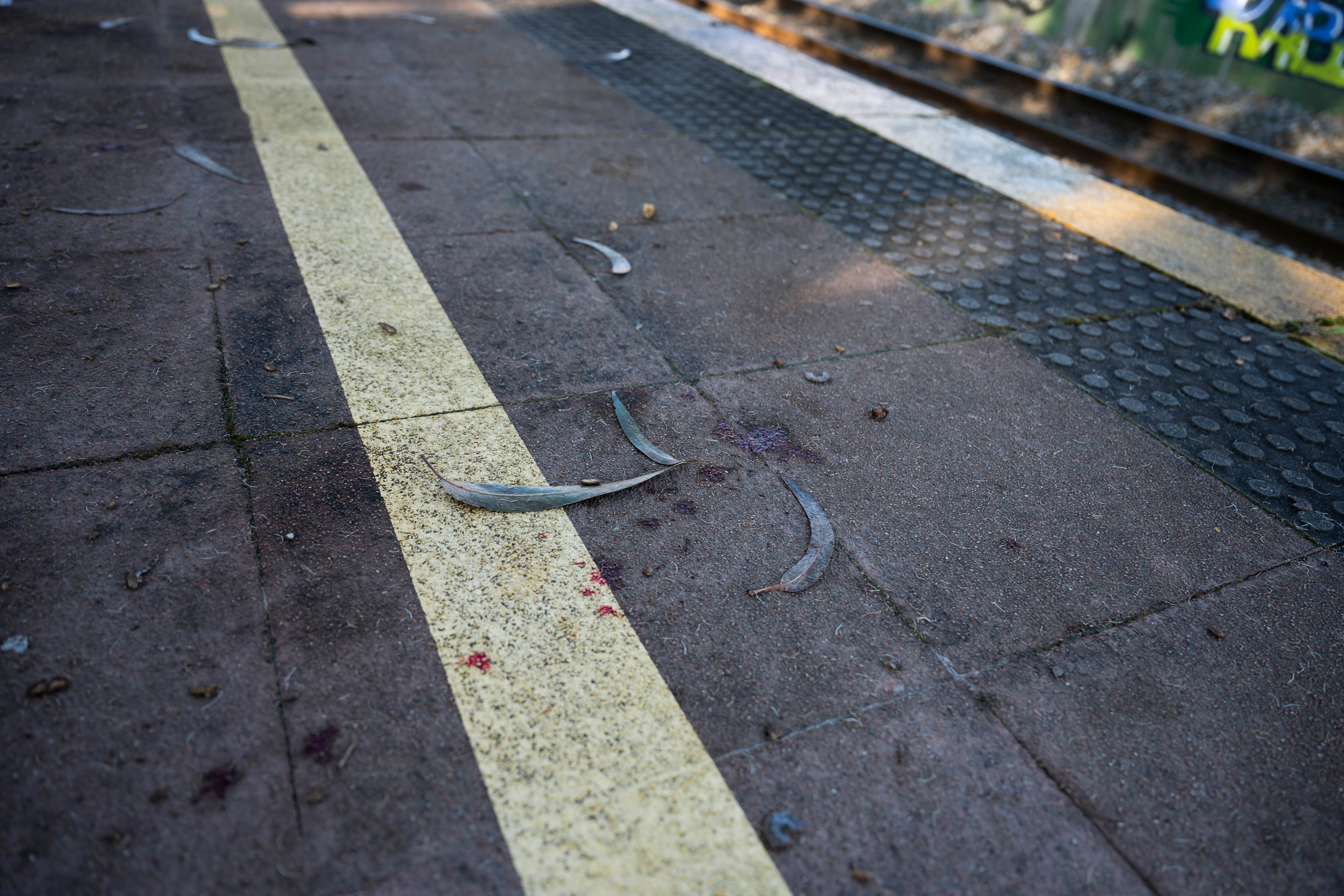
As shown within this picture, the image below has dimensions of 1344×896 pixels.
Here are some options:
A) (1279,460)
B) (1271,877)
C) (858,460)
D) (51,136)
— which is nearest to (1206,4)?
(1279,460)

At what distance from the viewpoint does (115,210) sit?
3.40m

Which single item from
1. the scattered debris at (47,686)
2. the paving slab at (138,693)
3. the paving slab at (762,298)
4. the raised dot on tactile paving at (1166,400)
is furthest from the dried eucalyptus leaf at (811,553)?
the raised dot on tactile paving at (1166,400)

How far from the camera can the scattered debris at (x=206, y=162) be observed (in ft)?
12.5

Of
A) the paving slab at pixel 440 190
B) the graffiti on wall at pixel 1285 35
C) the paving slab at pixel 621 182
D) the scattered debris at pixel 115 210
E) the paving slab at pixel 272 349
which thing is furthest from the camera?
the graffiti on wall at pixel 1285 35

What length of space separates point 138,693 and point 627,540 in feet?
3.82

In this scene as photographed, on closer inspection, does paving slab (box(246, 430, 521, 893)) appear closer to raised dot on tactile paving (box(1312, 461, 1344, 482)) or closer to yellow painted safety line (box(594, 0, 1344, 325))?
raised dot on tactile paving (box(1312, 461, 1344, 482))

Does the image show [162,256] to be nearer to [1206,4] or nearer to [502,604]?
[502,604]

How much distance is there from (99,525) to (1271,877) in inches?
109

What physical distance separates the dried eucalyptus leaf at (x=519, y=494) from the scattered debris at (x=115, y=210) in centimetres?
216

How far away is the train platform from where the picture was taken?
1.59 meters

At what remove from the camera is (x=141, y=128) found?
4219 millimetres

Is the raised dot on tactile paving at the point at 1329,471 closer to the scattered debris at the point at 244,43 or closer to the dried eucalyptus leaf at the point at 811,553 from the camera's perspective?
the dried eucalyptus leaf at the point at 811,553

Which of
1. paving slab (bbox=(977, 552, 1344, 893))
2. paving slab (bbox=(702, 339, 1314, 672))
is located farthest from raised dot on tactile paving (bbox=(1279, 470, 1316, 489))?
paving slab (bbox=(977, 552, 1344, 893))

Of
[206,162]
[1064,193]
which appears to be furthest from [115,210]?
[1064,193]
